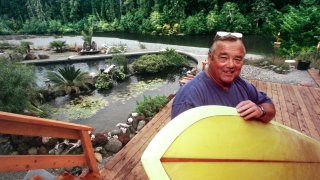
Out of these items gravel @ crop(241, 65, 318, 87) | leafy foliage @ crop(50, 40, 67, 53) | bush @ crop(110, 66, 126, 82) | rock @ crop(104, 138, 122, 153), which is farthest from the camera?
leafy foliage @ crop(50, 40, 67, 53)

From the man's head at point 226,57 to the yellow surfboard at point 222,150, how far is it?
22 centimetres

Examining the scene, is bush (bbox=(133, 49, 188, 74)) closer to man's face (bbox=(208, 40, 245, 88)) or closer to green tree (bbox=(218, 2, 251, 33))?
man's face (bbox=(208, 40, 245, 88))

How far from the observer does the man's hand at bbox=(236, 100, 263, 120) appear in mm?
1660

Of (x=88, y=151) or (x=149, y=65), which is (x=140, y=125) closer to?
(x=88, y=151)

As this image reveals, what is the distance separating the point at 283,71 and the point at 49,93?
27.2 ft

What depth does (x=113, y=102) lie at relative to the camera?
27.2 feet

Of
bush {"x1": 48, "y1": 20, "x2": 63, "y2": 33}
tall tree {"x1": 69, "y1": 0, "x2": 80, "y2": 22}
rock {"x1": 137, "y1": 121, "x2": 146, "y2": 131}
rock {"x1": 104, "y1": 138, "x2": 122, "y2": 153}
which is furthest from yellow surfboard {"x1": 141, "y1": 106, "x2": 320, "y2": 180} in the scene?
tall tree {"x1": 69, "y1": 0, "x2": 80, "y2": 22}

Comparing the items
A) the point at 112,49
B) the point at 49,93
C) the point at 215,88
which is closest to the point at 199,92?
the point at 215,88

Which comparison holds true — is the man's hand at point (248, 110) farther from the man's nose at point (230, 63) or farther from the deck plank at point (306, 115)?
the deck plank at point (306, 115)

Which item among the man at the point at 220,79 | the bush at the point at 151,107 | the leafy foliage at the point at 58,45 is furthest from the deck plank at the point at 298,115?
→ the leafy foliage at the point at 58,45

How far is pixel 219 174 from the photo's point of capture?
1550mm

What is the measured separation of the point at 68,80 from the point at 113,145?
202 inches

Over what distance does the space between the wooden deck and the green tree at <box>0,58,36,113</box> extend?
3514 millimetres

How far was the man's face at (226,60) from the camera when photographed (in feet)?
5.48
